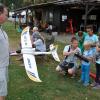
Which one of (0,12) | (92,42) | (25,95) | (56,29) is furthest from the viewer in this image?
(56,29)

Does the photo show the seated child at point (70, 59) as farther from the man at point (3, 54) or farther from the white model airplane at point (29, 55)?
the man at point (3, 54)

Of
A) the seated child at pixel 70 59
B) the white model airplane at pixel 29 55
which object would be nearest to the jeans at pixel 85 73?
the seated child at pixel 70 59

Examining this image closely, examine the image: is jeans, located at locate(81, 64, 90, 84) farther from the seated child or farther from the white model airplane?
the white model airplane

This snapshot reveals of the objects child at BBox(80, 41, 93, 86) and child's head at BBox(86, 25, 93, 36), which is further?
child's head at BBox(86, 25, 93, 36)

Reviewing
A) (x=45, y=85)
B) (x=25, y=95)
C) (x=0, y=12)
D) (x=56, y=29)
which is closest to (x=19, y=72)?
(x=45, y=85)

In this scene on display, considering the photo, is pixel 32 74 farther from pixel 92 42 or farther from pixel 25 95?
pixel 92 42

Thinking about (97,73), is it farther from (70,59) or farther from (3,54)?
(3,54)

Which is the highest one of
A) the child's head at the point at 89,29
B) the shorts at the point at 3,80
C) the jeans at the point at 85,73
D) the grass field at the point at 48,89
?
the child's head at the point at 89,29

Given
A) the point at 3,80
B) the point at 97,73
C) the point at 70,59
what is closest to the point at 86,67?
the point at 97,73

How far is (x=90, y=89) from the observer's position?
863 centimetres

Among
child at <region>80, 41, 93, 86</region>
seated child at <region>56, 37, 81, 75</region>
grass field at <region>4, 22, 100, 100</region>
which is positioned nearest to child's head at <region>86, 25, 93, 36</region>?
child at <region>80, 41, 93, 86</region>

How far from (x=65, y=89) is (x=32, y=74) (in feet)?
3.10

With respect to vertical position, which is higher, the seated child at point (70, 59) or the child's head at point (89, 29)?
the child's head at point (89, 29)

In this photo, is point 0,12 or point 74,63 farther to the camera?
point 74,63
